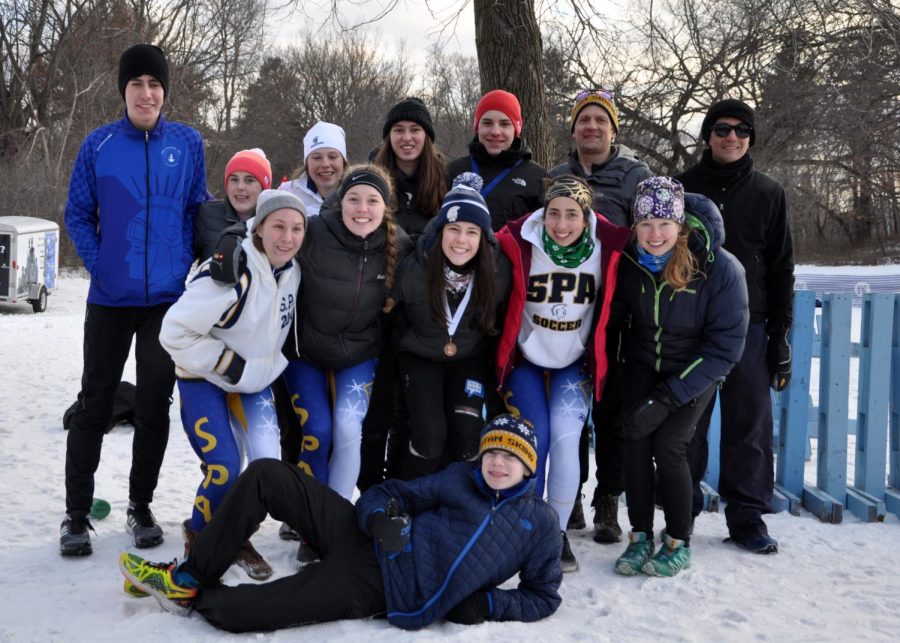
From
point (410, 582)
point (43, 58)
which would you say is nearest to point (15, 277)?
point (410, 582)

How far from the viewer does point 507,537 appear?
10.7ft

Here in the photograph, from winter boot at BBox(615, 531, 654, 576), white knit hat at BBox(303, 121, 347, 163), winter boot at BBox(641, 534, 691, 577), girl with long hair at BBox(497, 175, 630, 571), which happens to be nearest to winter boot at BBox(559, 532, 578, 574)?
girl with long hair at BBox(497, 175, 630, 571)

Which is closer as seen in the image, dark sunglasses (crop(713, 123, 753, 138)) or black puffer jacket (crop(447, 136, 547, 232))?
dark sunglasses (crop(713, 123, 753, 138))

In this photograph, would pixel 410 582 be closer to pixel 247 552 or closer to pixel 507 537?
pixel 507 537

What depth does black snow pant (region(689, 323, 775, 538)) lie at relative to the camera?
14.3 feet

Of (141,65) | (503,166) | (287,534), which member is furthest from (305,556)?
(141,65)

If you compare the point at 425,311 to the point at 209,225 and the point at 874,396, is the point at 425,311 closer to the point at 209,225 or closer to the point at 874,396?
the point at 209,225

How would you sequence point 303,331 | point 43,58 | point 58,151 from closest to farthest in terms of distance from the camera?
point 303,331
point 58,151
point 43,58

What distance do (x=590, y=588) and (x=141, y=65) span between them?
3252 millimetres

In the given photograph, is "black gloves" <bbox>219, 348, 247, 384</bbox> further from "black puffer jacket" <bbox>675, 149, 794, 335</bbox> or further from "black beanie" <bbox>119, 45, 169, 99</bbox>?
"black puffer jacket" <bbox>675, 149, 794, 335</bbox>

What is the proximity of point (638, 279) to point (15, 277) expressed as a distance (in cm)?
1449

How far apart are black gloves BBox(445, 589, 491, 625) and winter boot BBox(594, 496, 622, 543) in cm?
133

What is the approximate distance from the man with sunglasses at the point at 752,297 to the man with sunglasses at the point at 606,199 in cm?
46

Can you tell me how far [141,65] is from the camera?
3.99 m
